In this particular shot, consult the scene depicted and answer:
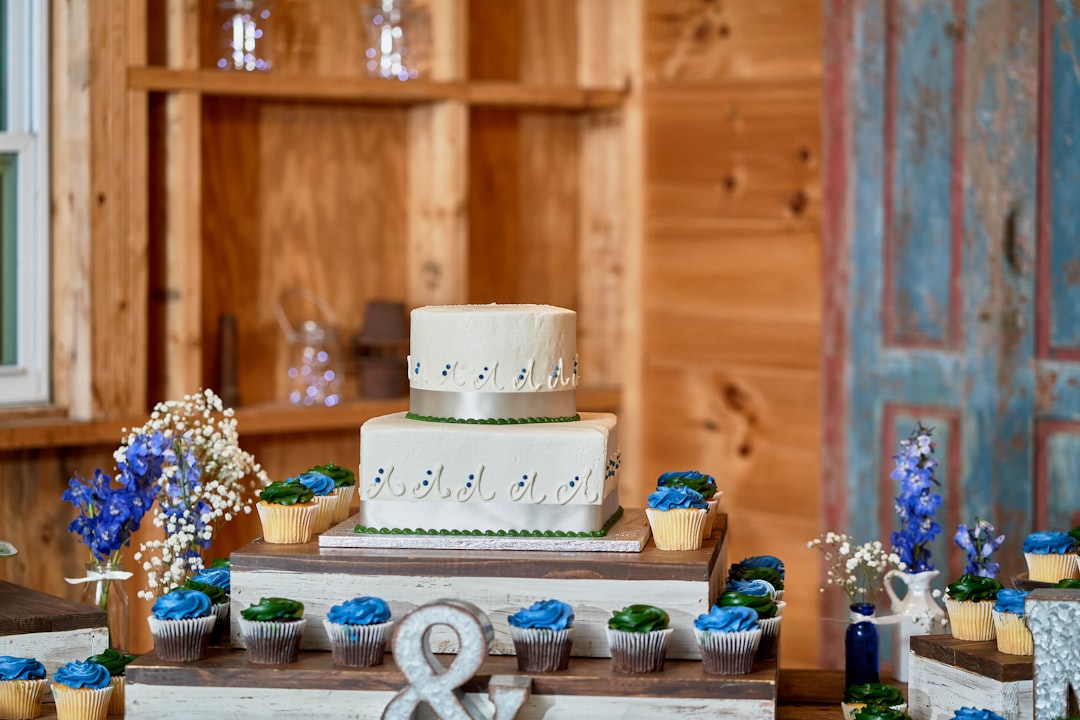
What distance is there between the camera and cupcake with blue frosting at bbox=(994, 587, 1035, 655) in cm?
158

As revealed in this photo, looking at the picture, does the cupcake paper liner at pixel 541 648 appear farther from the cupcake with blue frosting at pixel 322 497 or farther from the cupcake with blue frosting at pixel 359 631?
the cupcake with blue frosting at pixel 322 497

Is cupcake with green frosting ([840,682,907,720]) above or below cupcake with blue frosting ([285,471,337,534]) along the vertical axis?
below

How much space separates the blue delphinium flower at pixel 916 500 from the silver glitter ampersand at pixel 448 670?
0.66 m

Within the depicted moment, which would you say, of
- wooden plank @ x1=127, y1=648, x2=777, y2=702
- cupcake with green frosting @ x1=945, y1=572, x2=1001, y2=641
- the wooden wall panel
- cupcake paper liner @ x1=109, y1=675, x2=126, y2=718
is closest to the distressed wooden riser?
wooden plank @ x1=127, y1=648, x2=777, y2=702

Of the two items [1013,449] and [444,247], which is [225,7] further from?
[1013,449]

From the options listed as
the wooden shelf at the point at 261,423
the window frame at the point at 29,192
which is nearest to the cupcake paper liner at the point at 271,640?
the wooden shelf at the point at 261,423

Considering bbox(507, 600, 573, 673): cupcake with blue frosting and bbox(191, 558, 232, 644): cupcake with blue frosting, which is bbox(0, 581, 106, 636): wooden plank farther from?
bbox(507, 600, 573, 673): cupcake with blue frosting

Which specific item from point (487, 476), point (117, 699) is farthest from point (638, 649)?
point (117, 699)

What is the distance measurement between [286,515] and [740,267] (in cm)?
183

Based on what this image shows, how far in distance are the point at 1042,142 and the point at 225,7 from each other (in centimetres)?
173

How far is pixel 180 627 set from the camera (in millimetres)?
1599

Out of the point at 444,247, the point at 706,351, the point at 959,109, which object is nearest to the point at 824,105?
the point at 959,109

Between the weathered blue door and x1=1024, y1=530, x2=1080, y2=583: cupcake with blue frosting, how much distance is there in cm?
111

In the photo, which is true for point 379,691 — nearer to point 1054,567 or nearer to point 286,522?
point 286,522
